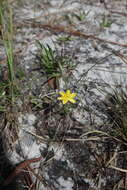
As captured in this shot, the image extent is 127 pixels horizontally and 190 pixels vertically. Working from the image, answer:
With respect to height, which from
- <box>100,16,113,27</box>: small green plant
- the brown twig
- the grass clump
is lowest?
the brown twig

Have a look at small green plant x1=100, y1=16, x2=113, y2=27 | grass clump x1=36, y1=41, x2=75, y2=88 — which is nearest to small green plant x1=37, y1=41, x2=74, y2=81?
grass clump x1=36, y1=41, x2=75, y2=88

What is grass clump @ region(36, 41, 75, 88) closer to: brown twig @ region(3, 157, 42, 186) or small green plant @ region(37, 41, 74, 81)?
small green plant @ region(37, 41, 74, 81)

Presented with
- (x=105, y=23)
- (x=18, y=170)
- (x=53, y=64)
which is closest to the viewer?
(x=18, y=170)

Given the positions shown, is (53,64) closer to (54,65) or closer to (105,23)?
(54,65)

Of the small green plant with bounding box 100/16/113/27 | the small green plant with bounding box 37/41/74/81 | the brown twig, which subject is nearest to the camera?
the brown twig

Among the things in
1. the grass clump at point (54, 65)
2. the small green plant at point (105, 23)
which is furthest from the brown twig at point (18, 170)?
the small green plant at point (105, 23)

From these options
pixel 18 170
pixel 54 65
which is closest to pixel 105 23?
pixel 54 65

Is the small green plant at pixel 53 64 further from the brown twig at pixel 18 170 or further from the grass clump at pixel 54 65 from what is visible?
the brown twig at pixel 18 170

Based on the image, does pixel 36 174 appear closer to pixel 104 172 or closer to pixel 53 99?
pixel 104 172

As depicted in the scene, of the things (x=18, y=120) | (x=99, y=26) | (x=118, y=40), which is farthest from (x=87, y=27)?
(x=18, y=120)

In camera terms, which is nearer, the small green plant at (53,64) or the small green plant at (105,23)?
the small green plant at (53,64)

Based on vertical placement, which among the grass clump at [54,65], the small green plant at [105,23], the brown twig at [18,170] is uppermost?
the small green plant at [105,23]
